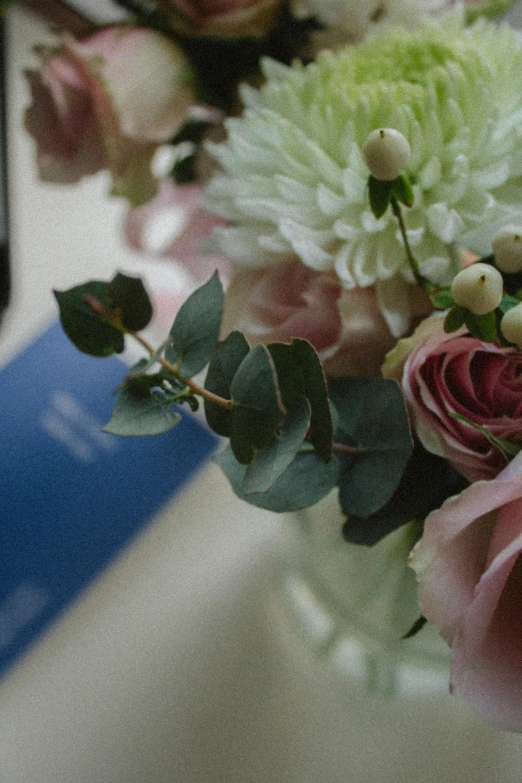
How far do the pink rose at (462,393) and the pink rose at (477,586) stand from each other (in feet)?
0.05

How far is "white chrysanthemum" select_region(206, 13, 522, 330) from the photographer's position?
199 mm

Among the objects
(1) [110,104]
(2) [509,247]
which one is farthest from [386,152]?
(1) [110,104]

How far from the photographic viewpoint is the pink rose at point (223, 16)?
28 cm

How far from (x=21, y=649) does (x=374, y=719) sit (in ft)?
0.53

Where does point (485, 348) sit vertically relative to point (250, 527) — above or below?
above

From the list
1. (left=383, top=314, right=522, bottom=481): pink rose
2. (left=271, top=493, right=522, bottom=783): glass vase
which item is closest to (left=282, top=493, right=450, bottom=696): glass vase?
(left=271, top=493, right=522, bottom=783): glass vase

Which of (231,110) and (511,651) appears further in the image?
(231,110)

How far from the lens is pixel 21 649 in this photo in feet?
1.06

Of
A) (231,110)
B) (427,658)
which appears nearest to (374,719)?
(427,658)

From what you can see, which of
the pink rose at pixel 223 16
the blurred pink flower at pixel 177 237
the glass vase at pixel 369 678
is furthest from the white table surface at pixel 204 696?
the pink rose at pixel 223 16

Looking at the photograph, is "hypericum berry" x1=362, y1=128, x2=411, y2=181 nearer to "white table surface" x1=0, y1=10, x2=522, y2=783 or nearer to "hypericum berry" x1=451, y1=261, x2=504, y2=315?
"hypericum berry" x1=451, y1=261, x2=504, y2=315

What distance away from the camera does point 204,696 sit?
12.4 inches

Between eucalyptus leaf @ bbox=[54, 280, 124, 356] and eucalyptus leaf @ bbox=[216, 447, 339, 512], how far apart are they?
4 cm

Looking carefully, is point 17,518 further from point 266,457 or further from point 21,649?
point 266,457
